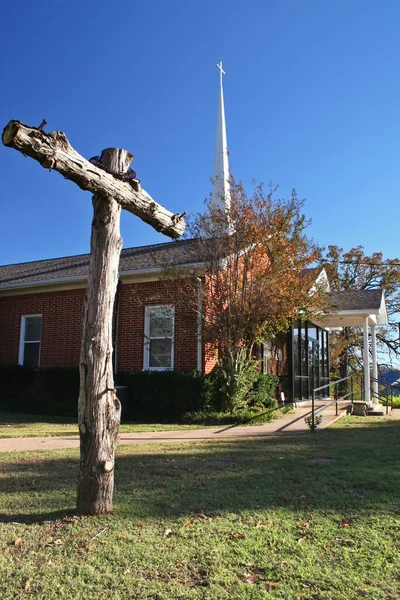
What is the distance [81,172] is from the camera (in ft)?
13.8

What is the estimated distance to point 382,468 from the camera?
6426mm

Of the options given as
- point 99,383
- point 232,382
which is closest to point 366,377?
point 232,382

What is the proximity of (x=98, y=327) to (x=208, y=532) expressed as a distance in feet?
6.24

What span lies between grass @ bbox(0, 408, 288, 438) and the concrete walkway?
1.36ft

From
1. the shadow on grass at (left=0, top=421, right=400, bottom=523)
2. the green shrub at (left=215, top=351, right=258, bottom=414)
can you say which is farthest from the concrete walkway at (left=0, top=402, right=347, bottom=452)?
the green shrub at (left=215, top=351, right=258, bottom=414)

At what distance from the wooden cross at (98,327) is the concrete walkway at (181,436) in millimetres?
4094

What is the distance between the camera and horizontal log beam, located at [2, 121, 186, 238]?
3695 mm

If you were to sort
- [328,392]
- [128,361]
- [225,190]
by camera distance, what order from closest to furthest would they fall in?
1. [225,190]
2. [128,361]
3. [328,392]

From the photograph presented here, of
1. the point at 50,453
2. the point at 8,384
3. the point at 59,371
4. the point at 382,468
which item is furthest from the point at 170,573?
the point at 8,384

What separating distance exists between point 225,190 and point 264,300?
319 cm

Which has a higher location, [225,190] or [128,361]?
[225,190]

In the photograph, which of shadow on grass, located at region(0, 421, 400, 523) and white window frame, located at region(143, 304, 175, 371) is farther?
white window frame, located at region(143, 304, 175, 371)

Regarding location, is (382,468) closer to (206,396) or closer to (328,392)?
(206,396)

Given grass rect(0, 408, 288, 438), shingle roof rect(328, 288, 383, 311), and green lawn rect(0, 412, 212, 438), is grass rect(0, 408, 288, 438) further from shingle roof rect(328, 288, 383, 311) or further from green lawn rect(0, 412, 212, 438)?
shingle roof rect(328, 288, 383, 311)
